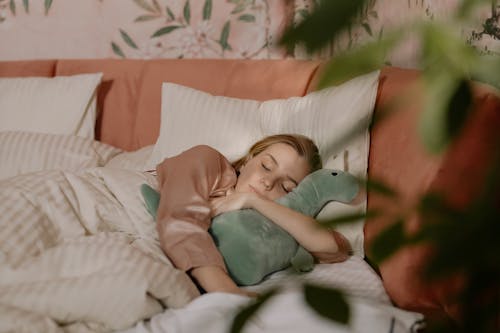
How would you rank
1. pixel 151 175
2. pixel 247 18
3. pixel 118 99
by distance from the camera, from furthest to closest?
pixel 247 18, pixel 118 99, pixel 151 175

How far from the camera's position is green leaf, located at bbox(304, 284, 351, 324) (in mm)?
340

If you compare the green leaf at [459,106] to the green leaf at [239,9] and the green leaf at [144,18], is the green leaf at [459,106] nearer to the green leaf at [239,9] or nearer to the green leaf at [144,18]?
the green leaf at [239,9]

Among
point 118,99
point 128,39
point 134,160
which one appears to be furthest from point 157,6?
point 134,160

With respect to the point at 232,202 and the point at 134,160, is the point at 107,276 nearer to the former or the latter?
the point at 232,202

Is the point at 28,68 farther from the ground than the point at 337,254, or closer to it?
farther from the ground

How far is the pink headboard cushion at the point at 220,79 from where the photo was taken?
1955 millimetres

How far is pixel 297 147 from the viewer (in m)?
1.51

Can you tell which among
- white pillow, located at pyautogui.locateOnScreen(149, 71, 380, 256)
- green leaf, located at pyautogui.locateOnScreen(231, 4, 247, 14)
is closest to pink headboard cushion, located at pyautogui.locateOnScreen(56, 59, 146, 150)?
white pillow, located at pyautogui.locateOnScreen(149, 71, 380, 256)

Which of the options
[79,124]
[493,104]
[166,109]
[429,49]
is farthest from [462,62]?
[79,124]

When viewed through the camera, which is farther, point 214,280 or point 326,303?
point 214,280

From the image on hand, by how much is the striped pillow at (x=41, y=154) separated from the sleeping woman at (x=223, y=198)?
529 millimetres

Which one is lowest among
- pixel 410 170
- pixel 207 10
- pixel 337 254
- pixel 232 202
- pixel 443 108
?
pixel 337 254

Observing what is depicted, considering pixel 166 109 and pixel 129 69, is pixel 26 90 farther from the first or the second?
pixel 166 109

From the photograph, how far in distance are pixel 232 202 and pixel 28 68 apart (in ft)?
4.59
